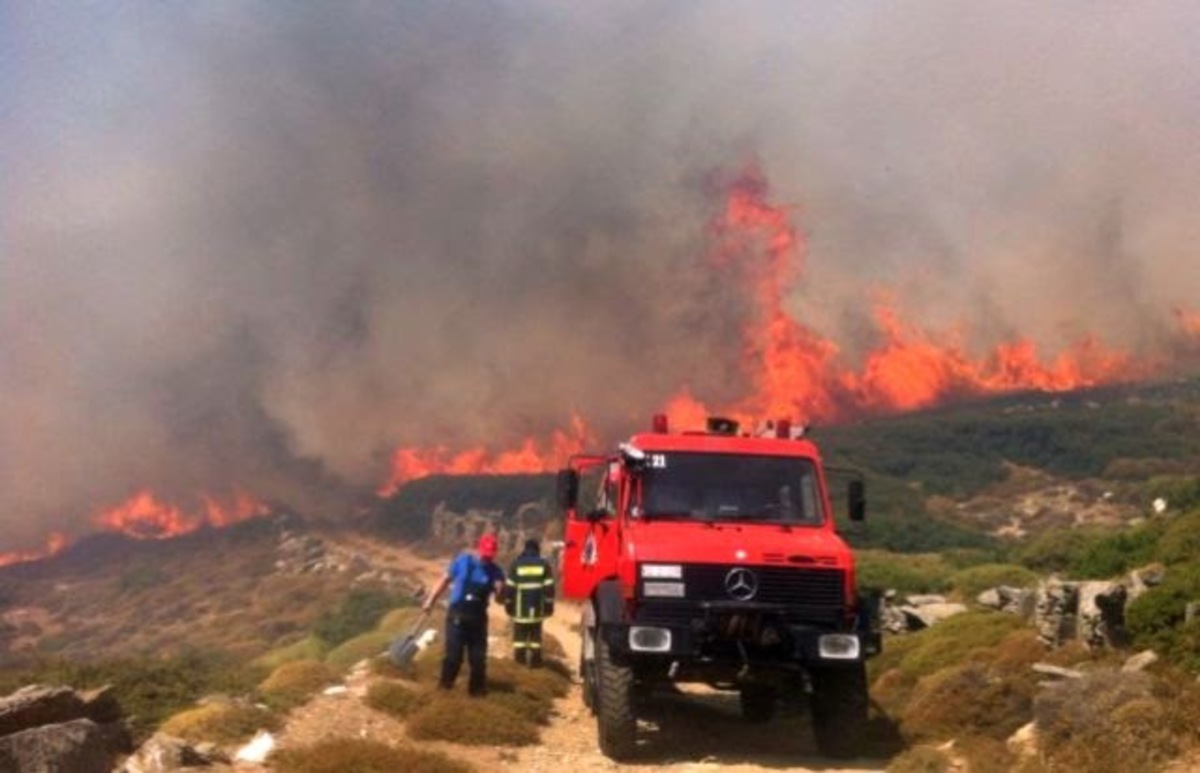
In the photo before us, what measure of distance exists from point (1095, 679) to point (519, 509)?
95783 mm

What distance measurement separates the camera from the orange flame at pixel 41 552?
494 feet

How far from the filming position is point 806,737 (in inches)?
528

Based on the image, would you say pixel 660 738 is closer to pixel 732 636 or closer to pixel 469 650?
pixel 732 636

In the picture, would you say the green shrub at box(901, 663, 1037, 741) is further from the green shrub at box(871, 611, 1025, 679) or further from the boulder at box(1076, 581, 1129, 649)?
the green shrub at box(871, 611, 1025, 679)

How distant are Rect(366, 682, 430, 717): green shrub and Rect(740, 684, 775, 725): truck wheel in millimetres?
3865

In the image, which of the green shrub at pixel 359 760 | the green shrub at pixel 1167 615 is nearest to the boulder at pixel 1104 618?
the green shrub at pixel 1167 615

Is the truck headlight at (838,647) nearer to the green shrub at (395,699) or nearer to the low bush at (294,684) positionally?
the green shrub at (395,699)

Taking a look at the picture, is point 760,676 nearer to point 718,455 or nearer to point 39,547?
point 718,455

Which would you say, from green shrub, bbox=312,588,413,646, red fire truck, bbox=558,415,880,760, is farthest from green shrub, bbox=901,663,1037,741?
green shrub, bbox=312,588,413,646

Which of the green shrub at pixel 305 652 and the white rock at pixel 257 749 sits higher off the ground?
the white rock at pixel 257 749

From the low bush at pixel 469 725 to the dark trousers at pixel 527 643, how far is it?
13.3 feet

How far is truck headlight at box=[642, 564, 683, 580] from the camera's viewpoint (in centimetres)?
1141

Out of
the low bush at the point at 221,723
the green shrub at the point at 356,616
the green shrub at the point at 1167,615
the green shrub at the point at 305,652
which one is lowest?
the green shrub at the point at 305,652

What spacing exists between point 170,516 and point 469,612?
14590 centimetres
